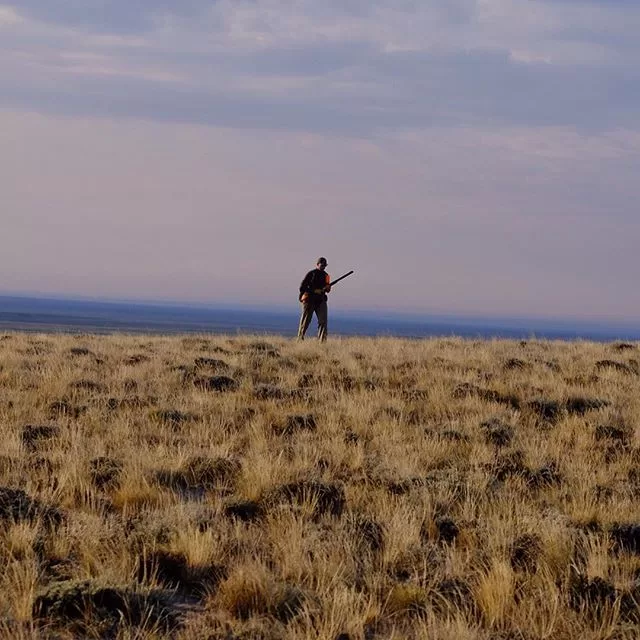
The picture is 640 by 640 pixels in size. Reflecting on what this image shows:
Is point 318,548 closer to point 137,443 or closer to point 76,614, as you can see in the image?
point 76,614

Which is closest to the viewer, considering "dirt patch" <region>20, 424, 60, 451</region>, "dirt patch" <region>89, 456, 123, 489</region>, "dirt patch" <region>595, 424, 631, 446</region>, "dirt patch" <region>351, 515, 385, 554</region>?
"dirt patch" <region>351, 515, 385, 554</region>

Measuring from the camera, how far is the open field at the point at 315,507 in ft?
16.4

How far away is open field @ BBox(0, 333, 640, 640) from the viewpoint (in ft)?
16.4

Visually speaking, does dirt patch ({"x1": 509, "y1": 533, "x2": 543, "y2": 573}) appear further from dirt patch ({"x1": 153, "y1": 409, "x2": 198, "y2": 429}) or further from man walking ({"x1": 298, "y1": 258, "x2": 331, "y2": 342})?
man walking ({"x1": 298, "y1": 258, "x2": 331, "y2": 342})

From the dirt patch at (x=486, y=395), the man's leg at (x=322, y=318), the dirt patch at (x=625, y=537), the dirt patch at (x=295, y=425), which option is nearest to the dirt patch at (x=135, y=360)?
the dirt patch at (x=295, y=425)

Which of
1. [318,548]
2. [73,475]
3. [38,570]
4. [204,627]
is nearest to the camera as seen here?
[204,627]

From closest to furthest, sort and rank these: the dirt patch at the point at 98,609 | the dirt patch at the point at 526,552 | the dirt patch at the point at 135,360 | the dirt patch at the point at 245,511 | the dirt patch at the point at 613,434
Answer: the dirt patch at the point at 98,609 < the dirt patch at the point at 526,552 < the dirt patch at the point at 245,511 < the dirt patch at the point at 613,434 < the dirt patch at the point at 135,360

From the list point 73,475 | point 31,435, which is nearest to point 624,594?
point 73,475

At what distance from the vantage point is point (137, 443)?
893 centimetres

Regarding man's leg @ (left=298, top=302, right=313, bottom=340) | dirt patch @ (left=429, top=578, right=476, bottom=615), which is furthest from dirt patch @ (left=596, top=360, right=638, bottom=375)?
dirt patch @ (left=429, top=578, right=476, bottom=615)

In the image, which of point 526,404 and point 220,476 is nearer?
point 220,476

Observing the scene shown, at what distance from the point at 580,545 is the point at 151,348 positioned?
42.5 ft

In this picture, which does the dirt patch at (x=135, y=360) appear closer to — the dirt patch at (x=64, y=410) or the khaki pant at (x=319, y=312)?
the dirt patch at (x=64, y=410)

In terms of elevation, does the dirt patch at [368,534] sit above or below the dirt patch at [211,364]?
below
